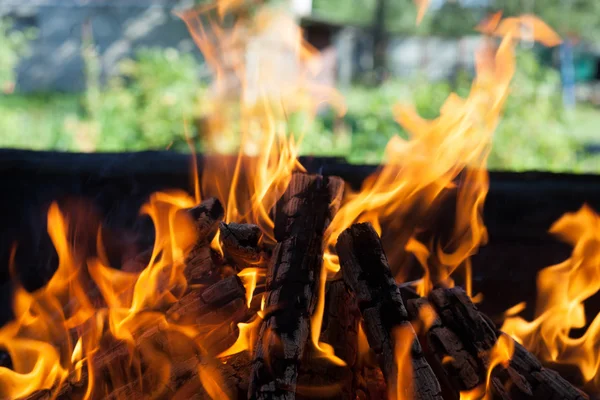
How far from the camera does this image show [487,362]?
1.97 meters

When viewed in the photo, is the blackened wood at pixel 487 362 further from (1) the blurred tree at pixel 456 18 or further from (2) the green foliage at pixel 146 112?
(1) the blurred tree at pixel 456 18

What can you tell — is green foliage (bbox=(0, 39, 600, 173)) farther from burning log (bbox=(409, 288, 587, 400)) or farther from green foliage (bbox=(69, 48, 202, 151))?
burning log (bbox=(409, 288, 587, 400))

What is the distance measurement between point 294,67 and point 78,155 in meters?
6.15

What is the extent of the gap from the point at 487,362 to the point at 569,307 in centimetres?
79

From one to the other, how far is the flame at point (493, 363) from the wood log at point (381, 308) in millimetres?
298

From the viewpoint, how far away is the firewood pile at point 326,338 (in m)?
1.80

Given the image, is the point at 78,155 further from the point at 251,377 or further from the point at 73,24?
the point at 73,24

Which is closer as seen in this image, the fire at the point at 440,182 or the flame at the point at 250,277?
the flame at the point at 250,277

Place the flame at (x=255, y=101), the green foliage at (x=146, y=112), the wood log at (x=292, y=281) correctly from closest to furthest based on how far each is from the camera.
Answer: the wood log at (x=292, y=281)
the flame at (x=255, y=101)
the green foliage at (x=146, y=112)

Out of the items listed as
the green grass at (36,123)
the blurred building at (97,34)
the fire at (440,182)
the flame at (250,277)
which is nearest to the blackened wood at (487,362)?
the fire at (440,182)

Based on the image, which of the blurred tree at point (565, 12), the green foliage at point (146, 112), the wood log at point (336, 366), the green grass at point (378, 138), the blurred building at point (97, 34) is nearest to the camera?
the wood log at point (336, 366)

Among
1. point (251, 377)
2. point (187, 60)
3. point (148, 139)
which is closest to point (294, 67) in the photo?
point (187, 60)

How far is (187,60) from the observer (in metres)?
8.12

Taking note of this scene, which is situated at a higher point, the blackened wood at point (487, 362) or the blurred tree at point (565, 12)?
the blurred tree at point (565, 12)
